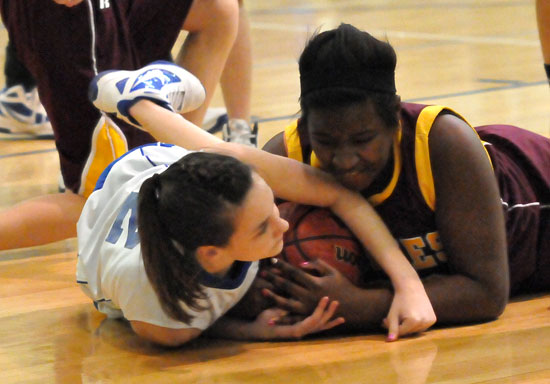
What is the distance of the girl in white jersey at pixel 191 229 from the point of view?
1.68m

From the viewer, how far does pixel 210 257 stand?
173cm

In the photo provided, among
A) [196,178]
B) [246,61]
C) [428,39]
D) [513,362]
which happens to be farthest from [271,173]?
[428,39]

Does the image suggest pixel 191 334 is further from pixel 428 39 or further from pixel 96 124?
pixel 428 39

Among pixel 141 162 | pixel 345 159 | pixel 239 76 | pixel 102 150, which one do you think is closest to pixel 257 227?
pixel 345 159

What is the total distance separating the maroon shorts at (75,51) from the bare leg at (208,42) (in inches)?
6.5

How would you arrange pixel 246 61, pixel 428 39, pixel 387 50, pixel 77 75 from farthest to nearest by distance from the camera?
pixel 428 39 → pixel 246 61 → pixel 77 75 → pixel 387 50

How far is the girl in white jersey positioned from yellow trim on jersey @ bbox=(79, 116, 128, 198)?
37 centimetres

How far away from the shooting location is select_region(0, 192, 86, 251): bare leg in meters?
2.41

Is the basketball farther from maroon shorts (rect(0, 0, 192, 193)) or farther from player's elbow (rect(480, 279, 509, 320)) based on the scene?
maroon shorts (rect(0, 0, 192, 193))

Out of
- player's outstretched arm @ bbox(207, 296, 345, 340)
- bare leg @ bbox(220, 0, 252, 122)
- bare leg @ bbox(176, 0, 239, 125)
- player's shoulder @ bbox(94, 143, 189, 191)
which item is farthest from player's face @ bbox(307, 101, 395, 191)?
bare leg @ bbox(220, 0, 252, 122)

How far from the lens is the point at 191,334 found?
1.82m

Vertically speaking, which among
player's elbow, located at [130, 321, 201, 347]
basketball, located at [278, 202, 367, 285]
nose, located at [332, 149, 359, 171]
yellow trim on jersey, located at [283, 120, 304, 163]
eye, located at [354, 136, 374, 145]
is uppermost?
eye, located at [354, 136, 374, 145]

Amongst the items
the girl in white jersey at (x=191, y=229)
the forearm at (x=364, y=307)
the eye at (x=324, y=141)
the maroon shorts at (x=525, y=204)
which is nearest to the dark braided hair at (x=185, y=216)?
the girl in white jersey at (x=191, y=229)

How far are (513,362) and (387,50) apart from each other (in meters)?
0.60
